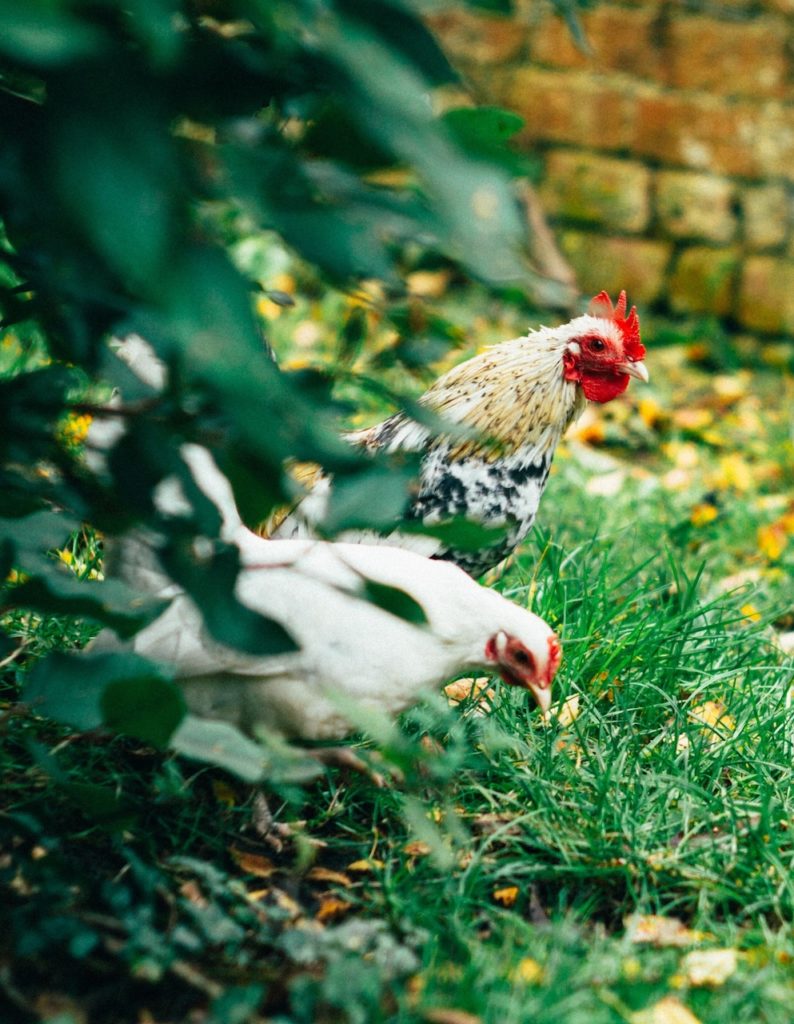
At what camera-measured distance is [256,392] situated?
2.64 ft

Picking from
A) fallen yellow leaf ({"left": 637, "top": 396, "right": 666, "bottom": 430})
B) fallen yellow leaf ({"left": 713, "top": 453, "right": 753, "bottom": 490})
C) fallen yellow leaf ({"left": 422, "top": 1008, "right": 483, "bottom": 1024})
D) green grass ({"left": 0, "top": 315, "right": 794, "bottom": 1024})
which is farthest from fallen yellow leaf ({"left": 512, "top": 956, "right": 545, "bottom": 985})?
fallen yellow leaf ({"left": 637, "top": 396, "right": 666, "bottom": 430})

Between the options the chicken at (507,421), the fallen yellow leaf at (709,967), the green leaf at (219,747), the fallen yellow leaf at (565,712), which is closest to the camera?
the green leaf at (219,747)

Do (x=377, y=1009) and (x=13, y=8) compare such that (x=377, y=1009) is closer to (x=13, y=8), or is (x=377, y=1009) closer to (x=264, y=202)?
(x=264, y=202)

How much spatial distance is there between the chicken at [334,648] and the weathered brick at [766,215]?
155 inches

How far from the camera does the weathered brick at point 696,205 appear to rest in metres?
5.03

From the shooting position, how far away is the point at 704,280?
514 centimetres

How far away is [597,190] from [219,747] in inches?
173

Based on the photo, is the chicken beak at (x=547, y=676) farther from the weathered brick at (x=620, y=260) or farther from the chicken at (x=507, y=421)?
the weathered brick at (x=620, y=260)

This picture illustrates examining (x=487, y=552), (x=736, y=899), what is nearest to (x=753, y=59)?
(x=487, y=552)

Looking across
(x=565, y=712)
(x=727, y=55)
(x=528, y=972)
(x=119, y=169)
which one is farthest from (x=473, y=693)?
(x=727, y=55)

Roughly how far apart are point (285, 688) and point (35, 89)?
880 millimetres

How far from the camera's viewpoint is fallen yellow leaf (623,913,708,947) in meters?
1.57

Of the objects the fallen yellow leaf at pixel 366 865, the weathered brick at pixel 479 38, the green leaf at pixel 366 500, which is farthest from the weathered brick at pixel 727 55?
the green leaf at pixel 366 500

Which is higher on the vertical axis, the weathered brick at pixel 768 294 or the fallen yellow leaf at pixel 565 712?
the fallen yellow leaf at pixel 565 712
